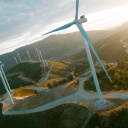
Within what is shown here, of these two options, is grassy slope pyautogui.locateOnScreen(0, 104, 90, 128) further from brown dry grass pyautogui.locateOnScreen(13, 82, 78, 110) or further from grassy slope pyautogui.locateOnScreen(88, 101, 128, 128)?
brown dry grass pyautogui.locateOnScreen(13, 82, 78, 110)

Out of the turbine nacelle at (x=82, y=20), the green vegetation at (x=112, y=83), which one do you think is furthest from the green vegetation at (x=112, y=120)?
the turbine nacelle at (x=82, y=20)

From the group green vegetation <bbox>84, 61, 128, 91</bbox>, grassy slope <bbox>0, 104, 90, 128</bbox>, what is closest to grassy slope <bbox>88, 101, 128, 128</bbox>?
grassy slope <bbox>0, 104, 90, 128</bbox>

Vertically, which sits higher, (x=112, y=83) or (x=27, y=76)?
(x=112, y=83)

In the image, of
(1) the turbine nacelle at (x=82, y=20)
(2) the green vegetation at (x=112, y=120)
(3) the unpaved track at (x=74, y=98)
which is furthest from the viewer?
(3) the unpaved track at (x=74, y=98)

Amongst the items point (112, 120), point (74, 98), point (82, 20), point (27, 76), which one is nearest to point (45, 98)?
point (74, 98)

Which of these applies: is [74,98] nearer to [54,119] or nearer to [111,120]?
[54,119]

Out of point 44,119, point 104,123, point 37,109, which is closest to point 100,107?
point 104,123

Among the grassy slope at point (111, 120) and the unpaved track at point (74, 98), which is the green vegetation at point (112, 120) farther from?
the unpaved track at point (74, 98)
